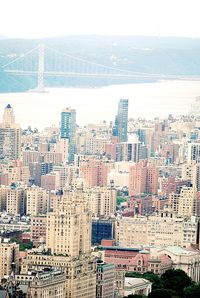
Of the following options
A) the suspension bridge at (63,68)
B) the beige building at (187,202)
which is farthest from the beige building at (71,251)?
the suspension bridge at (63,68)

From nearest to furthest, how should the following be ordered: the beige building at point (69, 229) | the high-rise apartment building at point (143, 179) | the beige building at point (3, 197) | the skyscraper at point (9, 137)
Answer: the beige building at point (69, 229)
the beige building at point (3, 197)
the high-rise apartment building at point (143, 179)
the skyscraper at point (9, 137)

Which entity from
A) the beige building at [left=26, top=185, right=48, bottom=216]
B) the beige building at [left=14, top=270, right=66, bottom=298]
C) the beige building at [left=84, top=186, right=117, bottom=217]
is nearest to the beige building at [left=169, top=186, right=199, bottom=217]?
the beige building at [left=84, top=186, right=117, bottom=217]

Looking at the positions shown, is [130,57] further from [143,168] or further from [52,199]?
[52,199]

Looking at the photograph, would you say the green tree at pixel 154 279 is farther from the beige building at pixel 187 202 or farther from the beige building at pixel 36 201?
the beige building at pixel 36 201

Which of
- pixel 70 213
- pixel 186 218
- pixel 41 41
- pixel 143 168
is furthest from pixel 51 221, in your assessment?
pixel 41 41

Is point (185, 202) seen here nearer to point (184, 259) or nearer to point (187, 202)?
point (187, 202)
